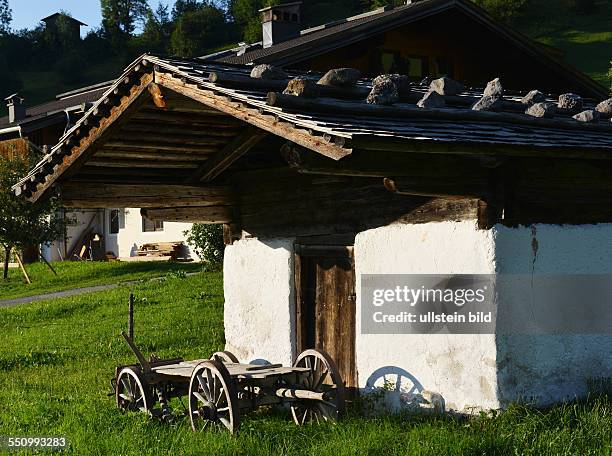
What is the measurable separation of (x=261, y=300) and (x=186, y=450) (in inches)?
127

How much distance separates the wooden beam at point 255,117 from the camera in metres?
6.40

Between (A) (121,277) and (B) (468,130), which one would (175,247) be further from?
(B) (468,130)

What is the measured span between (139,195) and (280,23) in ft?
49.2

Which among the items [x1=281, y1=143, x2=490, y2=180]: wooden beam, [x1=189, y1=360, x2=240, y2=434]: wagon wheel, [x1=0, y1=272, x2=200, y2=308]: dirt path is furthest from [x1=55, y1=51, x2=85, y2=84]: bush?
[x1=281, y1=143, x2=490, y2=180]: wooden beam

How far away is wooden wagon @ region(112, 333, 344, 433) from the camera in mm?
8141

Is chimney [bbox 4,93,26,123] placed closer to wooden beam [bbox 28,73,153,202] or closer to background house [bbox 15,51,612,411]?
background house [bbox 15,51,612,411]

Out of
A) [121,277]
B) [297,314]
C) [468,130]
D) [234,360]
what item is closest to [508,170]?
[468,130]

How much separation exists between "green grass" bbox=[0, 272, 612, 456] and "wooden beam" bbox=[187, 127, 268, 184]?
Answer: 103 inches

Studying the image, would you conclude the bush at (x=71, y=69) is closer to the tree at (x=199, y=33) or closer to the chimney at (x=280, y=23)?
the tree at (x=199, y=33)

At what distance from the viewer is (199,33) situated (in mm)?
82875

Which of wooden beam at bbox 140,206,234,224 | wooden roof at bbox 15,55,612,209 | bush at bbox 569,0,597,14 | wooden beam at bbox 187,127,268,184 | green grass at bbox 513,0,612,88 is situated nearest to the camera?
wooden roof at bbox 15,55,612,209

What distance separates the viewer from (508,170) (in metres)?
7.88

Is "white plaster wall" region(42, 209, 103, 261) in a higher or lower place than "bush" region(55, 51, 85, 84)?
lower

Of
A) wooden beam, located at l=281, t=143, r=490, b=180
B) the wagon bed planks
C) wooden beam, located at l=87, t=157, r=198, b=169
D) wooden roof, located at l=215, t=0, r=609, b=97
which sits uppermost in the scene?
wooden roof, located at l=215, t=0, r=609, b=97
